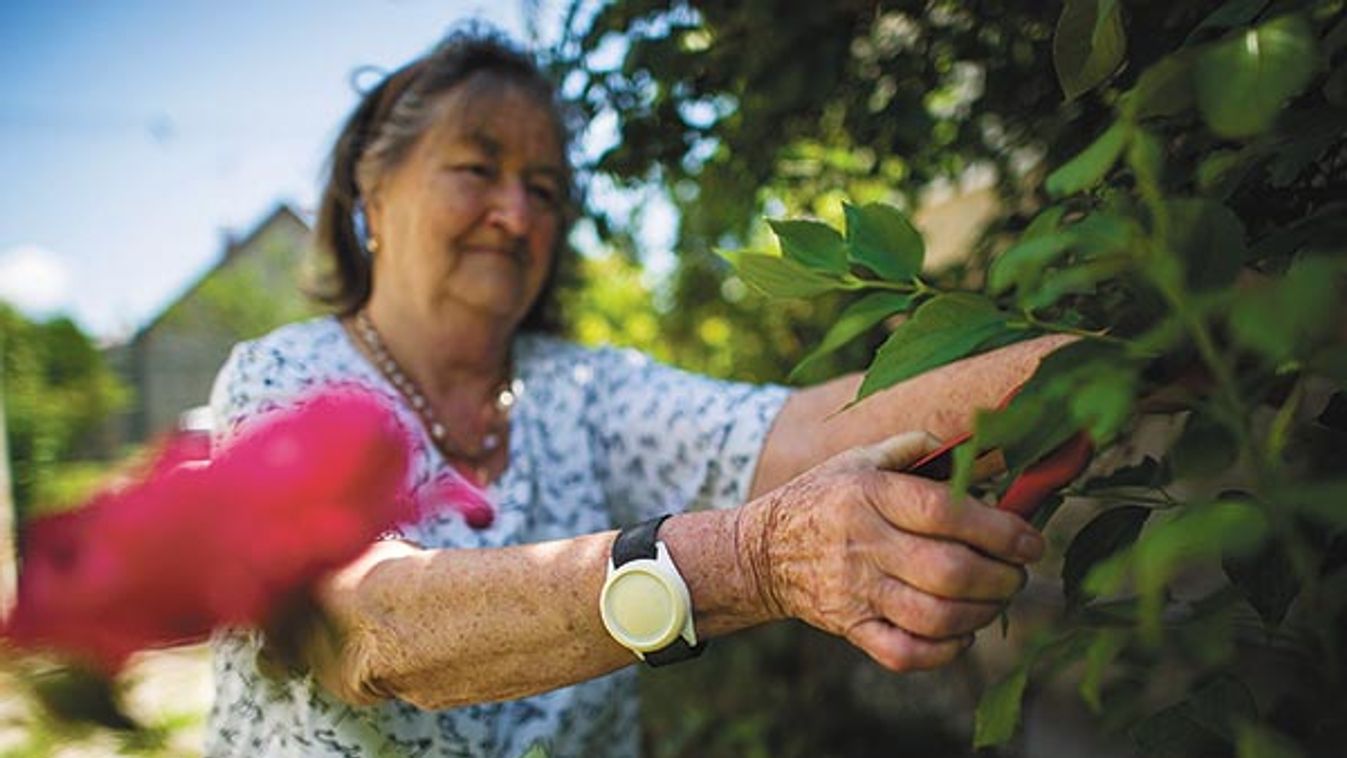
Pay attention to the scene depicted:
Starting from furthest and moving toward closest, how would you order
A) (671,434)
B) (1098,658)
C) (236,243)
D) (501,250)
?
(236,243)
(501,250)
(671,434)
(1098,658)

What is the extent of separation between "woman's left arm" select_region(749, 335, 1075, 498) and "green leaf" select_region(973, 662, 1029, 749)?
1.24 ft

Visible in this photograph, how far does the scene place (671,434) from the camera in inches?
70.1

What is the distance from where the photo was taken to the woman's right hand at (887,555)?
815mm

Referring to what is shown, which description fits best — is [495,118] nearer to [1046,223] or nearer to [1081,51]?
[1081,51]

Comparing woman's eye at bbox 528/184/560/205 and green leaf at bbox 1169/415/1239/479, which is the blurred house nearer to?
woman's eye at bbox 528/184/560/205

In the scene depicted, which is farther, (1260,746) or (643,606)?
(643,606)

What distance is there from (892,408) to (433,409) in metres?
0.85

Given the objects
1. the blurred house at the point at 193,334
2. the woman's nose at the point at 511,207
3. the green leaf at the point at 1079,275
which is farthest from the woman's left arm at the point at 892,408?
the blurred house at the point at 193,334

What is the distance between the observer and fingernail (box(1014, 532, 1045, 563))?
0.81 m

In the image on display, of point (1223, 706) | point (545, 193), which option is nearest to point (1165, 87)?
point (1223, 706)

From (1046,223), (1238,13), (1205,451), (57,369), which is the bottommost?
(57,369)

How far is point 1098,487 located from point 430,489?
52 cm

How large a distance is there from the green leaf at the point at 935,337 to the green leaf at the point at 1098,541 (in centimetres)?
20

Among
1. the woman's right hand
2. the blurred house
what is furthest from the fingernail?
the blurred house
